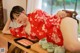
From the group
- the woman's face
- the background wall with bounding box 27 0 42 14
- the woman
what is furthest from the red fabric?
the background wall with bounding box 27 0 42 14

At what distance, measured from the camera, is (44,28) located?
1.61 meters

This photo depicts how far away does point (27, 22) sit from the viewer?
1.77m

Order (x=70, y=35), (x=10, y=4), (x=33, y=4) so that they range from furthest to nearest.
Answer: (x=10, y=4)
(x=33, y=4)
(x=70, y=35)

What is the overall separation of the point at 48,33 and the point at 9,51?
22.6 inches

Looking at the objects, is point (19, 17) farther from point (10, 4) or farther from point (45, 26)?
point (10, 4)

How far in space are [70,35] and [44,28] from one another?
528mm

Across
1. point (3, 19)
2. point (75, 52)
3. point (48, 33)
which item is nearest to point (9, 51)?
point (48, 33)

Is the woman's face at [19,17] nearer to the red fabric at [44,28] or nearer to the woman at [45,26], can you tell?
the woman at [45,26]

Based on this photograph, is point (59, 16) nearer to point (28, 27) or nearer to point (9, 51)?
point (28, 27)

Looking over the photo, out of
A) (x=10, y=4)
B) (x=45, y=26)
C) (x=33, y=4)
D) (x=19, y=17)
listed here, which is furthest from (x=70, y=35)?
(x=10, y=4)

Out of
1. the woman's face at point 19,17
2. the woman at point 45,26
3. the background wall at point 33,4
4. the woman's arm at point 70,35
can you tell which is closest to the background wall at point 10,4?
the background wall at point 33,4

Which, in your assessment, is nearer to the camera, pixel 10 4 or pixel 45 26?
pixel 45 26

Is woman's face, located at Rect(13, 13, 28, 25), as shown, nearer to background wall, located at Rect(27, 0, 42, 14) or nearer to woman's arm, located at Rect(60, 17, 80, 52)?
background wall, located at Rect(27, 0, 42, 14)

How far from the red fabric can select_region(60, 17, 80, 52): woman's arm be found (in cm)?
20
